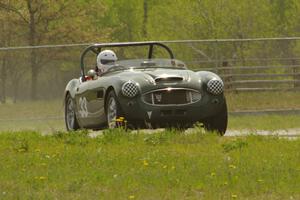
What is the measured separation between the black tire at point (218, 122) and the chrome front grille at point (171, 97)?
1.99 ft

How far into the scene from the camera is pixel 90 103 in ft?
50.8

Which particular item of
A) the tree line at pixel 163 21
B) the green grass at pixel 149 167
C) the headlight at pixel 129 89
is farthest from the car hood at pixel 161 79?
the tree line at pixel 163 21

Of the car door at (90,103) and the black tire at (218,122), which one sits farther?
the car door at (90,103)

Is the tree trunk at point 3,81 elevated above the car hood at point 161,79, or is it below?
below

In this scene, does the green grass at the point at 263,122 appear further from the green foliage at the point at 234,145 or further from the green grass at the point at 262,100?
the green foliage at the point at 234,145

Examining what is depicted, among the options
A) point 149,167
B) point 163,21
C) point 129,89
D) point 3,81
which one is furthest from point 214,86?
point 163,21

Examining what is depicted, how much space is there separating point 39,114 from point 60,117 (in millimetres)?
551

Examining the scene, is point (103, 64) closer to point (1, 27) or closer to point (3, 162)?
point (3, 162)

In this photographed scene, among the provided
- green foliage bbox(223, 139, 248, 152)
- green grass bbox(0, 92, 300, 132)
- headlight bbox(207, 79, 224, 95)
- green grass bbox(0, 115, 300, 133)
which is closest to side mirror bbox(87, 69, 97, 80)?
headlight bbox(207, 79, 224, 95)

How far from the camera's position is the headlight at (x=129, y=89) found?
13828mm

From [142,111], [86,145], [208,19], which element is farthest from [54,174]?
[208,19]

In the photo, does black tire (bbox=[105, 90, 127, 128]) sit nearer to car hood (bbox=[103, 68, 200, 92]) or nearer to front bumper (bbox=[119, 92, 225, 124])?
front bumper (bbox=[119, 92, 225, 124])

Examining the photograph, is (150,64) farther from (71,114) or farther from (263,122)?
(263,122)

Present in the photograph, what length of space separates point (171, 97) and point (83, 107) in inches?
95.6
